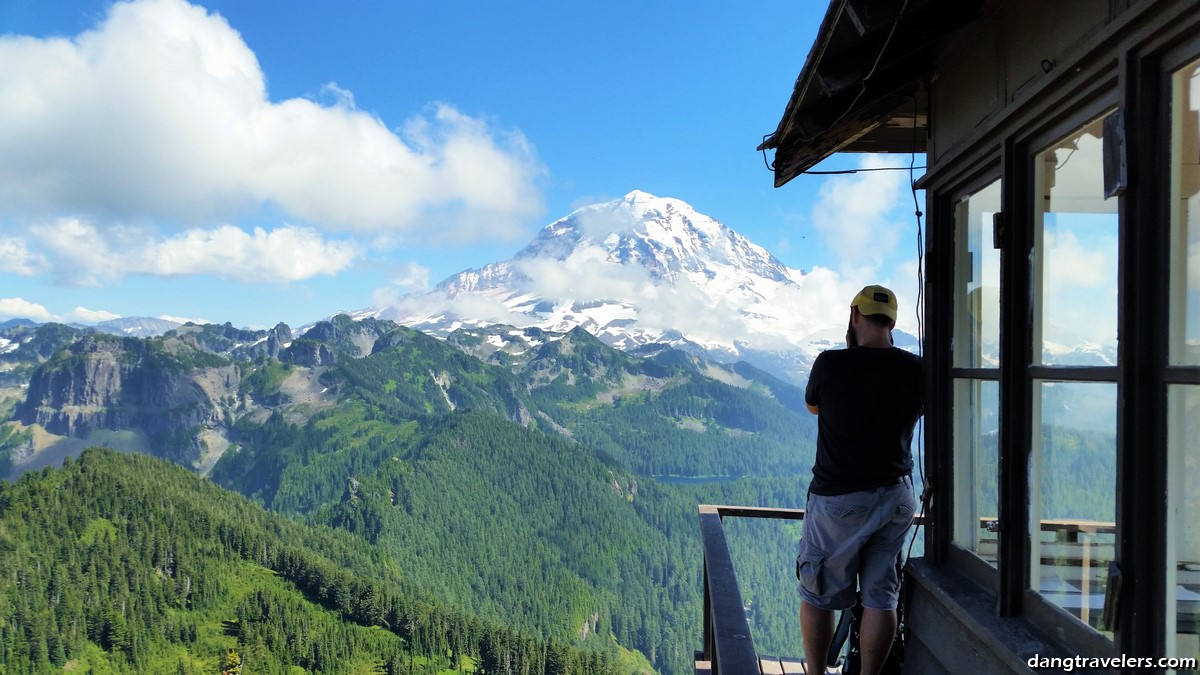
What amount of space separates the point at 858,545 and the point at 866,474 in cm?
34

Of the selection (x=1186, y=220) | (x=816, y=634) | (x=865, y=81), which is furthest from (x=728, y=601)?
(x=865, y=81)

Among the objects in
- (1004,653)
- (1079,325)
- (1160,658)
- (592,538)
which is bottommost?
(592,538)

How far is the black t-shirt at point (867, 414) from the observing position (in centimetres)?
379

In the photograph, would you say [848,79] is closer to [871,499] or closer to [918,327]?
[918,327]

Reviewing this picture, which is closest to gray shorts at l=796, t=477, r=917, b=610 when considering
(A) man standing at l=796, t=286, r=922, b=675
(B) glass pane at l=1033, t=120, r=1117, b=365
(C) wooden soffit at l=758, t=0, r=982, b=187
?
(A) man standing at l=796, t=286, r=922, b=675

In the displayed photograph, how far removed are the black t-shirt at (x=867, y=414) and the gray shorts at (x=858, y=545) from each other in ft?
0.25

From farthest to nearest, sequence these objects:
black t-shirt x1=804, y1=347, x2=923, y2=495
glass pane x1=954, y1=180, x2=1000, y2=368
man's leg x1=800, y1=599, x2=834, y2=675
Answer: man's leg x1=800, y1=599, x2=834, y2=675 → black t-shirt x1=804, y1=347, x2=923, y2=495 → glass pane x1=954, y1=180, x2=1000, y2=368

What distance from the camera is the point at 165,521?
111m

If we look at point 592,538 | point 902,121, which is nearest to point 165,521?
point 592,538

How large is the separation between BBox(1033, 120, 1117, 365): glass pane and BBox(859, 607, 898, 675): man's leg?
1.53m

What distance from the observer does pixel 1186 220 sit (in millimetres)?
2180

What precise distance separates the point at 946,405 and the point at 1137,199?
1945mm

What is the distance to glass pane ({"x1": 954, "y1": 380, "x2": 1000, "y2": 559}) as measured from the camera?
11.7ft

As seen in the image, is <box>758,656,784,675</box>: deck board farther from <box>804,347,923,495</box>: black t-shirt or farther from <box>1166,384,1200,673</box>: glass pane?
<box>1166,384,1200,673</box>: glass pane
